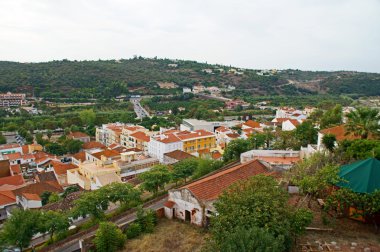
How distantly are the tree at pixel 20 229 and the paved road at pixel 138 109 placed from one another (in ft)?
189

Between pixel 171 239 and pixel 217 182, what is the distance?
13.3ft

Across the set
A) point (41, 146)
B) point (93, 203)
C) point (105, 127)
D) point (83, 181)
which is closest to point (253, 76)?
point (105, 127)

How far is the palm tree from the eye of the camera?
827 inches

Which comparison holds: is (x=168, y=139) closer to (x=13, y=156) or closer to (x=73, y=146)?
(x=73, y=146)

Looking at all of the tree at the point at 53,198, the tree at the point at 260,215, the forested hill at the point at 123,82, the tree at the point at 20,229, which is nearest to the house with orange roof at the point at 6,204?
A: the tree at the point at 53,198

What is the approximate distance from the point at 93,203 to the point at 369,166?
14067 millimetres

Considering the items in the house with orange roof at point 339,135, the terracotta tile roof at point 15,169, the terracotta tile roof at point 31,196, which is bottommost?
the terracotta tile roof at point 15,169

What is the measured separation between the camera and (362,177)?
1373cm

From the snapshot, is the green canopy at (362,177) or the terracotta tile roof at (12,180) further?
the terracotta tile roof at (12,180)

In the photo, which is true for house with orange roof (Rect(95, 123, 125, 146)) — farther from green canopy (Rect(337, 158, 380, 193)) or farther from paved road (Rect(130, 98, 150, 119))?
green canopy (Rect(337, 158, 380, 193))

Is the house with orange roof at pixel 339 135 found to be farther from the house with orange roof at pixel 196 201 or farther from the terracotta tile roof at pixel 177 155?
the terracotta tile roof at pixel 177 155

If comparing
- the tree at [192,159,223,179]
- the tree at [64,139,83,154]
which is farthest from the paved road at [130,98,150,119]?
the tree at [192,159,223,179]

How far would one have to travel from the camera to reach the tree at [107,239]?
46.1 feet

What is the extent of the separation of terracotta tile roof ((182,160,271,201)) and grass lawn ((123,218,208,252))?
1616 mm
